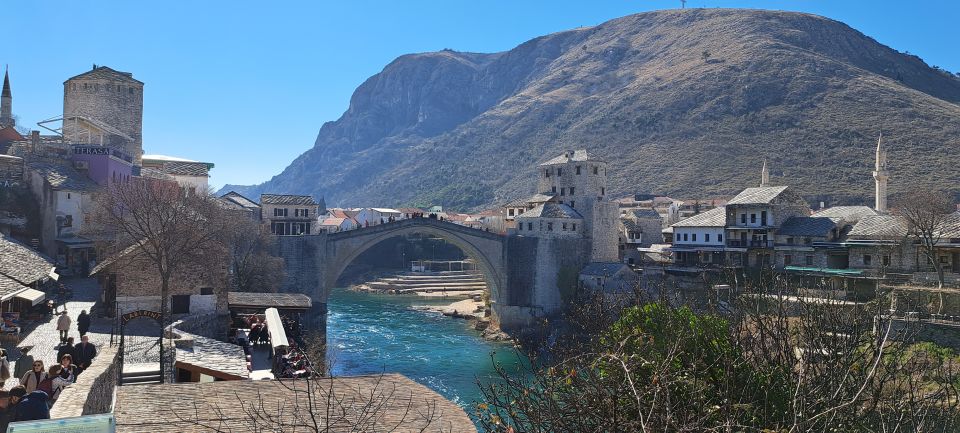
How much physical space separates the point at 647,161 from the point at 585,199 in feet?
147

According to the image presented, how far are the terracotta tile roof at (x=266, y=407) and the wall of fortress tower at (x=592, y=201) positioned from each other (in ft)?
123

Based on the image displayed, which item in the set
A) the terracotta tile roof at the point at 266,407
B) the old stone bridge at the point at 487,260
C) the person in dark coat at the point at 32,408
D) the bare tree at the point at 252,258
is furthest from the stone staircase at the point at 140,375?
the old stone bridge at the point at 487,260

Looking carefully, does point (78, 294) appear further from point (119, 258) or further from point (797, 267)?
point (797, 267)

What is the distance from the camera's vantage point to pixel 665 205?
7031cm

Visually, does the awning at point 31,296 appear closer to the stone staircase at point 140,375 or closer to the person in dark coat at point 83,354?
the stone staircase at point 140,375

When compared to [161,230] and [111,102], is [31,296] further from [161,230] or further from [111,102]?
[111,102]

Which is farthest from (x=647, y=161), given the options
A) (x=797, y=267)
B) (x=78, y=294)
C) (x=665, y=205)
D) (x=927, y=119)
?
(x=78, y=294)

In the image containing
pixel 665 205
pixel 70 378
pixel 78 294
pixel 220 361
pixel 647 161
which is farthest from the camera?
pixel 647 161

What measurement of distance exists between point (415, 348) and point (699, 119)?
65.6 m

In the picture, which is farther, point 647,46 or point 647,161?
point 647,46

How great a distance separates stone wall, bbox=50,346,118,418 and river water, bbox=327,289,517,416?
1262 centimetres

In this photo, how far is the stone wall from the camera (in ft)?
27.8

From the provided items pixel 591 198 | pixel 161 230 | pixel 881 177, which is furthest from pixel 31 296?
pixel 881 177

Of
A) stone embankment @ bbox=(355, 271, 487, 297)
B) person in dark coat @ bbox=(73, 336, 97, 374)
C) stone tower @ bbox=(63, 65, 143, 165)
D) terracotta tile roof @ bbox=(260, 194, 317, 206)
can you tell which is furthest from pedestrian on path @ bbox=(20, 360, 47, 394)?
stone embankment @ bbox=(355, 271, 487, 297)
